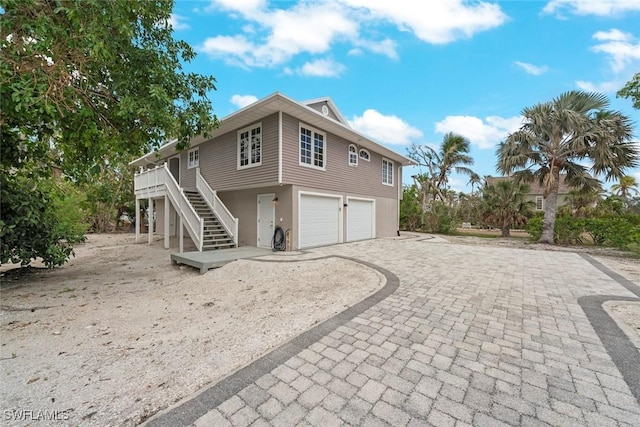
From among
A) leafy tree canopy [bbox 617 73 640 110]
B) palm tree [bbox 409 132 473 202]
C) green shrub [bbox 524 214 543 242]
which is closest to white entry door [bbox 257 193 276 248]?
leafy tree canopy [bbox 617 73 640 110]

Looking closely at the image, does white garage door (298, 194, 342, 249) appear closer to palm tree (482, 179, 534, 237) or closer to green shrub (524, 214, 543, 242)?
green shrub (524, 214, 543, 242)

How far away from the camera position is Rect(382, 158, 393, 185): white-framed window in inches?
559

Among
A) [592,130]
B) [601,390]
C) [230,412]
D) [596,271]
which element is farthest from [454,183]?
[230,412]

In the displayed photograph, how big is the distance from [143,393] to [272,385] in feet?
3.51

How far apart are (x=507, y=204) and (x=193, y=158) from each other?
19.5 meters

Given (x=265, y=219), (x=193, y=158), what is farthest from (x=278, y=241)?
(x=193, y=158)

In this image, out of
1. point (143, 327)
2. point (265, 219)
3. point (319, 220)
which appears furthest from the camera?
point (319, 220)

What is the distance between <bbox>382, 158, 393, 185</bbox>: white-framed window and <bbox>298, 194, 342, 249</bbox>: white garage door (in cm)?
447

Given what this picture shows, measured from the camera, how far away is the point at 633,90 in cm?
841

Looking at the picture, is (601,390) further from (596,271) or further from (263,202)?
(263,202)

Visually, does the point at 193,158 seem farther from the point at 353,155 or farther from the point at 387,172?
the point at 387,172

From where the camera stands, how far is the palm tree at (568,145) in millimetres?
10156

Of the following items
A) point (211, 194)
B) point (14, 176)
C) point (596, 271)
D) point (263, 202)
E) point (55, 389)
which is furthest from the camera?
point (211, 194)

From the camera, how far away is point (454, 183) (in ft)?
79.9
